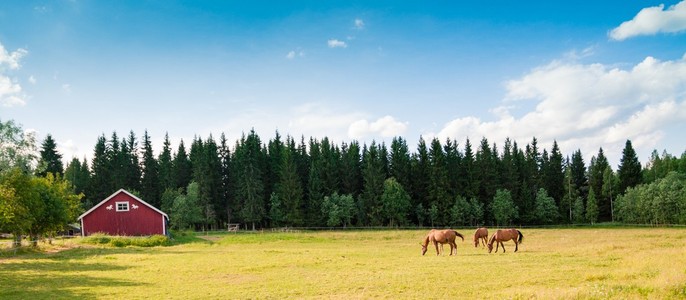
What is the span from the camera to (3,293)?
1669 centimetres

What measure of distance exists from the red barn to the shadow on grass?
25.4 metres

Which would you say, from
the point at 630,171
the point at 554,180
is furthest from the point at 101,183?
the point at 630,171

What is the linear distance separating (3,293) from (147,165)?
3015 inches

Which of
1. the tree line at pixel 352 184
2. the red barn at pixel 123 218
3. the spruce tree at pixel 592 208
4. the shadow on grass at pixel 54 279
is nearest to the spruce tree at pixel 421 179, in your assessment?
the tree line at pixel 352 184

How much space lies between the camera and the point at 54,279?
2022cm

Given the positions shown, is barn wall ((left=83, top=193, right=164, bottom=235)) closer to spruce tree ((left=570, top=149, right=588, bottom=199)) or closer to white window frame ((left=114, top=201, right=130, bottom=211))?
white window frame ((left=114, top=201, right=130, bottom=211))

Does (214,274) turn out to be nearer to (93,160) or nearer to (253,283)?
(253,283)

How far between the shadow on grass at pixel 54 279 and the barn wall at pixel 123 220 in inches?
998

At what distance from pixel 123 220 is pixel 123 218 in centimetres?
24

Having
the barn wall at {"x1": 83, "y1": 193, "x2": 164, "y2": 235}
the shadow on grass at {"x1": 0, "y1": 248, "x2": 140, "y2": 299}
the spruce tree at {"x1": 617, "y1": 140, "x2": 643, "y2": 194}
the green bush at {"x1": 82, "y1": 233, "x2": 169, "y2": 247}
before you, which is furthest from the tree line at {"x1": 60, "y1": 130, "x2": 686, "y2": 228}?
the shadow on grass at {"x1": 0, "y1": 248, "x2": 140, "y2": 299}

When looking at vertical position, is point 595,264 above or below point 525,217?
above

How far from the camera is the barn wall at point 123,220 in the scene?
54125 millimetres

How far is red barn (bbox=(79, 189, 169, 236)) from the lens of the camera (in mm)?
54125

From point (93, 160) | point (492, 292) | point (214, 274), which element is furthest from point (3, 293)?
point (93, 160)
